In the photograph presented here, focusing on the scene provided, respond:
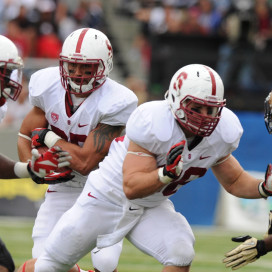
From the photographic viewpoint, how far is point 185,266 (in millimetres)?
4969

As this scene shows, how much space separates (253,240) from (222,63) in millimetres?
6427

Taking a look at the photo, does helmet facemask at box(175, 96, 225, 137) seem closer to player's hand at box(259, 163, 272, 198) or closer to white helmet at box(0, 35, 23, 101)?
player's hand at box(259, 163, 272, 198)

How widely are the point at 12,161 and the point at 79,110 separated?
577mm

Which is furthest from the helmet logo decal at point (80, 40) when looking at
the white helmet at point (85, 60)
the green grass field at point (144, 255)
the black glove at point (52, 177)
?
the green grass field at point (144, 255)

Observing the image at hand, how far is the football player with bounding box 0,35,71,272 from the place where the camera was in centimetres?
526

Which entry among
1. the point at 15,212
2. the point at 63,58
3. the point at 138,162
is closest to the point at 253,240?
the point at 138,162

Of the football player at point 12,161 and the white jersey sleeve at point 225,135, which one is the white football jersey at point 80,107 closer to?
the football player at point 12,161

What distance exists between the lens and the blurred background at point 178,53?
1038cm

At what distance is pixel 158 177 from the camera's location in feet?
15.5

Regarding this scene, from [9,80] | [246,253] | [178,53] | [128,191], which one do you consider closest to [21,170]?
[9,80]

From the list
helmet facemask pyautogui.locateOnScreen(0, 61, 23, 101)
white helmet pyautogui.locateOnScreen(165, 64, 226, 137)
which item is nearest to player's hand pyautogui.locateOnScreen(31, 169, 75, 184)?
helmet facemask pyautogui.locateOnScreen(0, 61, 23, 101)

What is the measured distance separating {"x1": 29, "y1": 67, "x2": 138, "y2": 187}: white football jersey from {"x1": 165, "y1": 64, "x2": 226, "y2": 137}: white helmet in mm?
602

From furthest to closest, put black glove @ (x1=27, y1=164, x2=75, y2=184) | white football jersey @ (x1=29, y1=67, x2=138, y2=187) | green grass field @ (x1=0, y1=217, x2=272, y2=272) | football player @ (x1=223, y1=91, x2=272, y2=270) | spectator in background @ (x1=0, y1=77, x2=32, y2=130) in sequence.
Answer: spectator in background @ (x1=0, y1=77, x2=32, y2=130)
green grass field @ (x1=0, y1=217, x2=272, y2=272)
white football jersey @ (x1=29, y1=67, x2=138, y2=187)
black glove @ (x1=27, y1=164, x2=75, y2=184)
football player @ (x1=223, y1=91, x2=272, y2=270)

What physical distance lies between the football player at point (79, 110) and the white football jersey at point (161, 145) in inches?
9.4
